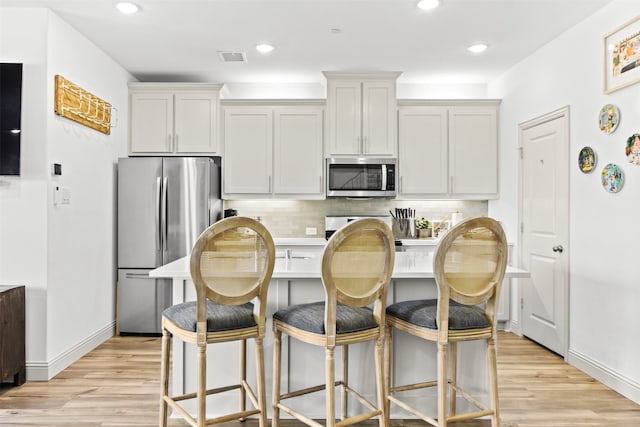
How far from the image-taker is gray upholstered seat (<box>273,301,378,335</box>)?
1.98 meters

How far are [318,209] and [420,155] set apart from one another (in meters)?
1.27

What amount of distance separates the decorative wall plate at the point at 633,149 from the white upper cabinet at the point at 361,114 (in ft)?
7.34

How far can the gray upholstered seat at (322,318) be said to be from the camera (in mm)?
1983

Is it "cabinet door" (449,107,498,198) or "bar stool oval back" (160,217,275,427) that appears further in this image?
"cabinet door" (449,107,498,198)

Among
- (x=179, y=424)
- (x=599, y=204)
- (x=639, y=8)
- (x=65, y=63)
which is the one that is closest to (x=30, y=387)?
(x=179, y=424)

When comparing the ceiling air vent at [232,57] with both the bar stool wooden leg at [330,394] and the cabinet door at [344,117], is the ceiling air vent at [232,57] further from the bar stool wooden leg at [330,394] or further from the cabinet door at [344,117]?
the bar stool wooden leg at [330,394]

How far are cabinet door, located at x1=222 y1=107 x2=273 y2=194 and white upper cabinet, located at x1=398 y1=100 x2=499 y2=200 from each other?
4.70 feet

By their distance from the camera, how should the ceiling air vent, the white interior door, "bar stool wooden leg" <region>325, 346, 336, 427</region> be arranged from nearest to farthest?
"bar stool wooden leg" <region>325, 346, 336, 427</region> < the white interior door < the ceiling air vent

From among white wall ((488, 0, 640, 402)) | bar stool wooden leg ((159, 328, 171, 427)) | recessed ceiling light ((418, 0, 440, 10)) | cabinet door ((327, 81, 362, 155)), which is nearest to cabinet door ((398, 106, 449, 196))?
cabinet door ((327, 81, 362, 155))

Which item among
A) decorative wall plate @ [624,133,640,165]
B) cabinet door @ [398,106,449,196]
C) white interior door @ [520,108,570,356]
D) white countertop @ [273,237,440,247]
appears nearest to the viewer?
decorative wall plate @ [624,133,640,165]

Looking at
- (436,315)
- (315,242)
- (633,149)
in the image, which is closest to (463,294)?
(436,315)

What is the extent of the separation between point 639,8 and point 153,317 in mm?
4482

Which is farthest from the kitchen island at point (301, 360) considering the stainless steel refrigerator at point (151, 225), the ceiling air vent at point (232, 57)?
the ceiling air vent at point (232, 57)

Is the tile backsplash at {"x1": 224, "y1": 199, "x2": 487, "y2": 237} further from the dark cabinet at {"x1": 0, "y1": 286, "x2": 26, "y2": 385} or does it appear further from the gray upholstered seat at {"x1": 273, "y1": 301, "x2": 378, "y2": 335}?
the gray upholstered seat at {"x1": 273, "y1": 301, "x2": 378, "y2": 335}
